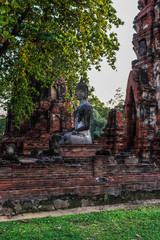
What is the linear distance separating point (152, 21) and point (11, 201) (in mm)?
8517

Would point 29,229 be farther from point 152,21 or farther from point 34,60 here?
point 152,21

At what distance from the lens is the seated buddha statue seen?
20.7ft

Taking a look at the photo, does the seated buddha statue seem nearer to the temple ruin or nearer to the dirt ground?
the temple ruin

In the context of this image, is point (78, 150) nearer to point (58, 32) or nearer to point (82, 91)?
point (82, 91)

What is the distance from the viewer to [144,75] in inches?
319

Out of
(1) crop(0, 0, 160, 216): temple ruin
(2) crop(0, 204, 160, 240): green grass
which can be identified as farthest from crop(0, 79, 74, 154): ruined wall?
(2) crop(0, 204, 160, 240): green grass

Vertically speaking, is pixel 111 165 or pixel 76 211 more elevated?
pixel 111 165

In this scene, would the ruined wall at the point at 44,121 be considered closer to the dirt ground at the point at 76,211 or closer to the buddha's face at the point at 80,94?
the buddha's face at the point at 80,94

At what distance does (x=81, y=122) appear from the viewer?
22.9ft

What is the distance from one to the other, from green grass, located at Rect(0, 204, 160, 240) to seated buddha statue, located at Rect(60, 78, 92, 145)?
2696mm

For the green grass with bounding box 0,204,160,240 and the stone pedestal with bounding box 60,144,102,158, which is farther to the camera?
the stone pedestal with bounding box 60,144,102,158

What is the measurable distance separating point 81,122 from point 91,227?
160 inches

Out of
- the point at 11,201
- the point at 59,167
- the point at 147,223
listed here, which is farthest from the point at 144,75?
the point at 11,201

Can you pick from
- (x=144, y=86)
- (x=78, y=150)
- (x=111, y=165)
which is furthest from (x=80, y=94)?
(x=111, y=165)
